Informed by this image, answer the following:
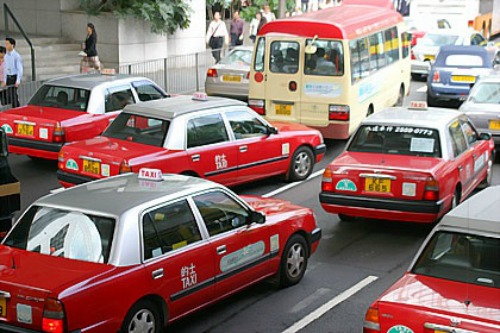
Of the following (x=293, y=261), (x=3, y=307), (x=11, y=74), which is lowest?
(x=293, y=261)

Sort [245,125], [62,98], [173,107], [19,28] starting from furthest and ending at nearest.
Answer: [19,28], [62,98], [245,125], [173,107]

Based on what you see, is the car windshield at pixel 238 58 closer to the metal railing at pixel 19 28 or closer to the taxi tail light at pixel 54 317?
the metal railing at pixel 19 28

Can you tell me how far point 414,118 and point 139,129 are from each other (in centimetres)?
384

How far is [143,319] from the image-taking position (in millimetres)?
7953

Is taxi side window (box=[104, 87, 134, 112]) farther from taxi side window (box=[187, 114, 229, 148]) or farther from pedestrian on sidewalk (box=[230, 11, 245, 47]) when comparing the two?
pedestrian on sidewalk (box=[230, 11, 245, 47])

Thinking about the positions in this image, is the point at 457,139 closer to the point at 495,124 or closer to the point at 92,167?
the point at 495,124

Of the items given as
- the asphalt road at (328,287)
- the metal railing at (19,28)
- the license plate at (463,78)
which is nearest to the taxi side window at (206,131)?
the asphalt road at (328,287)

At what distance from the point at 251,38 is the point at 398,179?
18693mm

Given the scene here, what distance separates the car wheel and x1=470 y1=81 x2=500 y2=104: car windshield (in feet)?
13.0

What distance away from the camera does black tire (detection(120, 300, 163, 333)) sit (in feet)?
25.4

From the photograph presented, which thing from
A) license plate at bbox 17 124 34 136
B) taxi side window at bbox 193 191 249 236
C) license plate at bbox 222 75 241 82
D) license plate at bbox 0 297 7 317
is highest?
taxi side window at bbox 193 191 249 236

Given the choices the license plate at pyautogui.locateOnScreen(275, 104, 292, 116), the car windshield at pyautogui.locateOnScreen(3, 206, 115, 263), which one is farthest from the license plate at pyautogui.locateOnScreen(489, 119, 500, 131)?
the car windshield at pyautogui.locateOnScreen(3, 206, 115, 263)

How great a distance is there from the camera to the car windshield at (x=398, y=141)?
1217 cm

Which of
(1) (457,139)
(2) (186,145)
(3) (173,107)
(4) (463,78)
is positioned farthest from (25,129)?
(4) (463,78)
